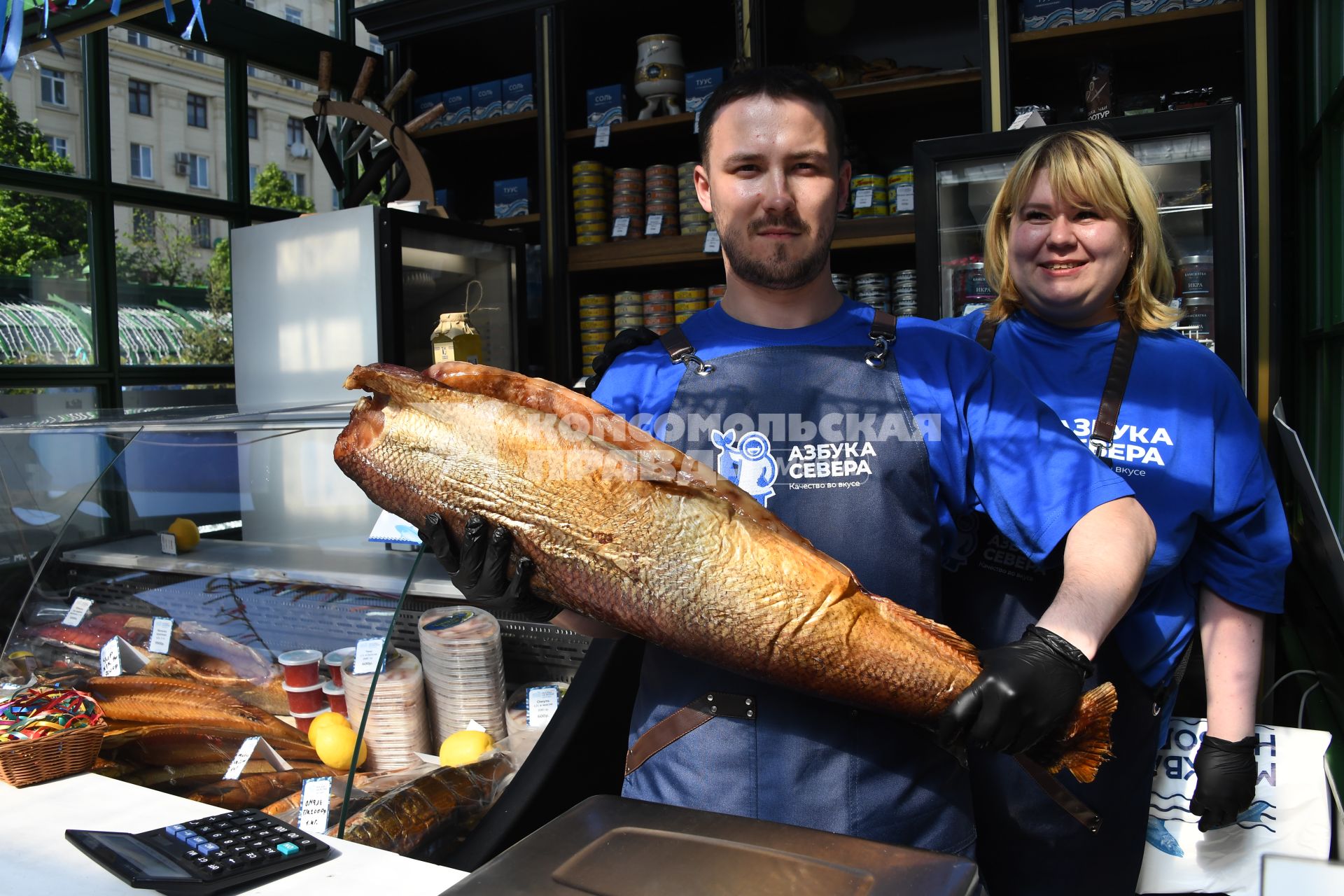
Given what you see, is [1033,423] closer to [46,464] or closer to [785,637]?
[785,637]

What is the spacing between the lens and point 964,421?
1.24 m

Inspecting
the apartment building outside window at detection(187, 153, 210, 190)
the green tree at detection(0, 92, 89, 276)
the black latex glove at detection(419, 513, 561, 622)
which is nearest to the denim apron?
the black latex glove at detection(419, 513, 561, 622)

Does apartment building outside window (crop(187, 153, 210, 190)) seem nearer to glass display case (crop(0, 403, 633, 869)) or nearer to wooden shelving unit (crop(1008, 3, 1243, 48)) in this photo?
glass display case (crop(0, 403, 633, 869))

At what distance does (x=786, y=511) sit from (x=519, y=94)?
4.15 m

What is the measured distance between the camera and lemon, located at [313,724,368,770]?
1519 millimetres

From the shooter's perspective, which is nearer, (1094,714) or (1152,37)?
(1094,714)

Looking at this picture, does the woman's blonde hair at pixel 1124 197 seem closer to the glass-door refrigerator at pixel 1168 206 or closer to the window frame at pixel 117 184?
the glass-door refrigerator at pixel 1168 206

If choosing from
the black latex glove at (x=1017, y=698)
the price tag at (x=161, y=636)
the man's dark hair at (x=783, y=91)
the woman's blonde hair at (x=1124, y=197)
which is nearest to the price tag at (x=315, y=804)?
the price tag at (x=161, y=636)

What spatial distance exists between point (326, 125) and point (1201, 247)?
152 inches

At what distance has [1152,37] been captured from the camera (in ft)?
11.6

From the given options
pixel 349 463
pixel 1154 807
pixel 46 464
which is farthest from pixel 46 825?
pixel 1154 807

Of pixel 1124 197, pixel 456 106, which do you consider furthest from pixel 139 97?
pixel 1124 197

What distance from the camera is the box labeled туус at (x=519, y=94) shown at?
4754 mm

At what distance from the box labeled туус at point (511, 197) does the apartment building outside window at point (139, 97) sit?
1701 mm
